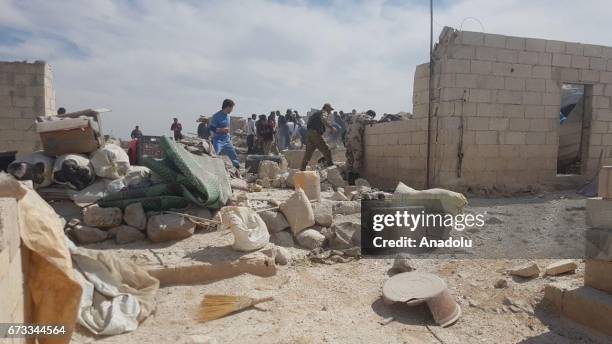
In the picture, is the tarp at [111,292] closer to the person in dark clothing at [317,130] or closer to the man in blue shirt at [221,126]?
the man in blue shirt at [221,126]

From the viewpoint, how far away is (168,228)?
390 centimetres

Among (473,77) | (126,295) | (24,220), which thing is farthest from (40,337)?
→ (473,77)

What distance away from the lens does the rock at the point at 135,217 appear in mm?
4004

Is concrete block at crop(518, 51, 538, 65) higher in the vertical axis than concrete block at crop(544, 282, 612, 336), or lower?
higher

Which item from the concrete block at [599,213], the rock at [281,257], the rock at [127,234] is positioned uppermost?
the concrete block at [599,213]

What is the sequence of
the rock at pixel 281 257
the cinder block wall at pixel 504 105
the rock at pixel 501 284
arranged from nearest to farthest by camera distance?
the rock at pixel 501 284, the rock at pixel 281 257, the cinder block wall at pixel 504 105

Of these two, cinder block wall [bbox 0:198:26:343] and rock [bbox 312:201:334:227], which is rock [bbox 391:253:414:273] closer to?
rock [bbox 312:201:334:227]

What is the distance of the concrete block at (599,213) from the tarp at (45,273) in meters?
3.16

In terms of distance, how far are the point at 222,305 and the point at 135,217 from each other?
5.44 feet

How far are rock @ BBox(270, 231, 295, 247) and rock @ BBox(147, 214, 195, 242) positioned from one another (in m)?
0.83

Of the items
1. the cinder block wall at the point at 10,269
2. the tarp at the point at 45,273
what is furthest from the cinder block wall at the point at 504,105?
the cinder block wall at the point at 10,269

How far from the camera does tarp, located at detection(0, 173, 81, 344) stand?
1825 mm

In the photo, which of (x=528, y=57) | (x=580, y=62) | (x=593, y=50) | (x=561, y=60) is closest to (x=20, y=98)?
(x=528, y=57)

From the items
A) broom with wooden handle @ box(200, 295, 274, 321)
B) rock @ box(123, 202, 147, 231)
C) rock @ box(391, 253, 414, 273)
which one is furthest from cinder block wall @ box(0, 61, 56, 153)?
rock @ box(391, 253, 414, 273)
